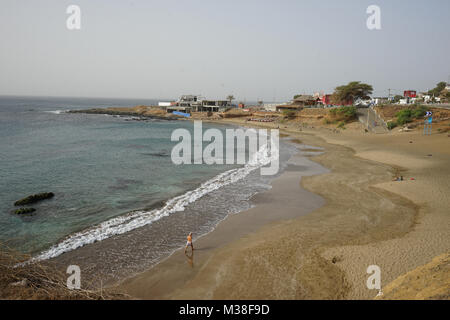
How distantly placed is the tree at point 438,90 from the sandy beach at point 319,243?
92216mm

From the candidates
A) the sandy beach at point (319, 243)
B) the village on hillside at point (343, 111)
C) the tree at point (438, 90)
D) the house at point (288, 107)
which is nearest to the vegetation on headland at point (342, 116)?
the village on hillside at point (343, 111)

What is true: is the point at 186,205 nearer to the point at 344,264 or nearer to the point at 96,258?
the point at 96,258

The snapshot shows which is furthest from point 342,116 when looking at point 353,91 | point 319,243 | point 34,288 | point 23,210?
point 34,288

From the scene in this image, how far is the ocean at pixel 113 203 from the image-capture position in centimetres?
1178

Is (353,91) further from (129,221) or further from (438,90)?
(129,221)

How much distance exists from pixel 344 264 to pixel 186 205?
1021cm

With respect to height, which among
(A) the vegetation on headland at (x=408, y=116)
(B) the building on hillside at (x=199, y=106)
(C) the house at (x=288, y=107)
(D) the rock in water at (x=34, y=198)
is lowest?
(D) the rock in water at (x=34, y=198)

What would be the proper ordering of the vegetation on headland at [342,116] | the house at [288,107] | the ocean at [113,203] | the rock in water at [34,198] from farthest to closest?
the house at [288,107] < the vegetation on headland at [342,116] < the rock in water at [34,198] < the ocean at [113,203]

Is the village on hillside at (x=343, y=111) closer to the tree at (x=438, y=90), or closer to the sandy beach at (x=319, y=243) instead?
the tree at (x=438, y=90)

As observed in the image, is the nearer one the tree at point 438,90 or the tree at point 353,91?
the tree at point 353,91
